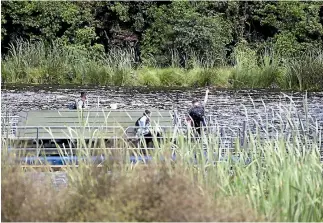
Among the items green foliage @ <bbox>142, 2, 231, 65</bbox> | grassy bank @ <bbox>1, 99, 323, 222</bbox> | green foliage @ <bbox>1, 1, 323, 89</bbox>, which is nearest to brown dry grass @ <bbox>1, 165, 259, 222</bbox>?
grassy bank @ <bbox>1, 99, 323, 222</bbox>

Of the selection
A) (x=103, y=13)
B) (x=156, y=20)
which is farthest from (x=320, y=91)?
(x=103, y=13)

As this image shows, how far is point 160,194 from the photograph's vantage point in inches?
149

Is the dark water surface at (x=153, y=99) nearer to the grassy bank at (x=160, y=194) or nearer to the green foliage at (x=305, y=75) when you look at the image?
the green foliage at (x=305, y=75)

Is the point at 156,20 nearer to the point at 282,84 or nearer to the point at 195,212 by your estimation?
the point at 282,84

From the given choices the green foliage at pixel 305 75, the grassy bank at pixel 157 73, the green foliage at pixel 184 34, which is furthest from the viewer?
the green foliage at pixel 184 34

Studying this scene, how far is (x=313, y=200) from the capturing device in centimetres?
458

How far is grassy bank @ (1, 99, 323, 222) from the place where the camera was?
12.2 feet

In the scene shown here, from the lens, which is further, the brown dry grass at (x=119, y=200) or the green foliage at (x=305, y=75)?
the green foliage at (x=305, y=75)

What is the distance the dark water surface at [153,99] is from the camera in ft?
72.0

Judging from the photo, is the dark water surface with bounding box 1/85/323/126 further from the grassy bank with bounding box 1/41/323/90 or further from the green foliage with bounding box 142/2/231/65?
the green foliage with bounding box 142/2/231/65

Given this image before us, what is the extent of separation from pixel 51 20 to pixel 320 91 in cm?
1525

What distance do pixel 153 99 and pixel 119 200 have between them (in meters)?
21.6

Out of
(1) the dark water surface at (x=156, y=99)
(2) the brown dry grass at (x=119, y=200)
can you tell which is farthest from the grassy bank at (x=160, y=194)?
(1) the dark water surface at (x=156, y=99)

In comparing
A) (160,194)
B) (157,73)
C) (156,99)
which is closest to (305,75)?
(157,73)
